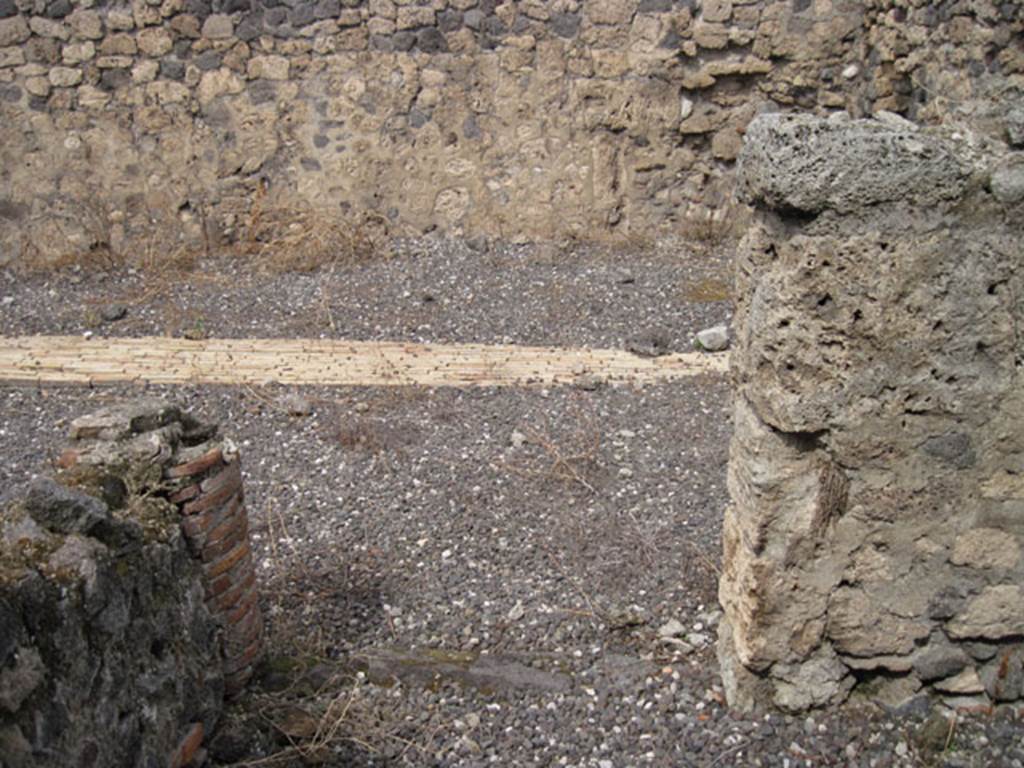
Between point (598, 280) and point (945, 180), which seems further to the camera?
point (598, 280)

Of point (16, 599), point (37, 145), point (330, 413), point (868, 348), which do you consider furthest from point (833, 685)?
point (37, 145)

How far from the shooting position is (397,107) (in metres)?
8.55

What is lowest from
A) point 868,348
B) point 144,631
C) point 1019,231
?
point 144,631

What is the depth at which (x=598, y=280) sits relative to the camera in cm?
795

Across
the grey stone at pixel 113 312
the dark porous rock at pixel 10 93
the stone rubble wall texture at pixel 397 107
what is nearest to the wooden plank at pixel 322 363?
the grey stone at pixel 113 312

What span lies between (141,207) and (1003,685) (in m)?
7.35

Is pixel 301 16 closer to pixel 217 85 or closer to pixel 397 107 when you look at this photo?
pixel 217 85

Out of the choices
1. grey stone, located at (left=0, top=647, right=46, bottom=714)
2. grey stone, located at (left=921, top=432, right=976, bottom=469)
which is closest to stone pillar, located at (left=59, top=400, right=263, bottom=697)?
grey stone, located at (left=0, top=647, right=46, bottom=714)

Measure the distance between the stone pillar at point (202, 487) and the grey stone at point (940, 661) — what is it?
2.36 m

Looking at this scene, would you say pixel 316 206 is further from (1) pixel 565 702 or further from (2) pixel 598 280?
(1) pixel 565 702

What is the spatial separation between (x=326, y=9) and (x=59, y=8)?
204cm

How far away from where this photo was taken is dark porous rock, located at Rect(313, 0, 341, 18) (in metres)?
8.27

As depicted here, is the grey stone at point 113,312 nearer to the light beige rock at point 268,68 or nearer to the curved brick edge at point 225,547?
the light beige rock at point 268,68

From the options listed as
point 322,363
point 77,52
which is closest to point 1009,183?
point 322,363
